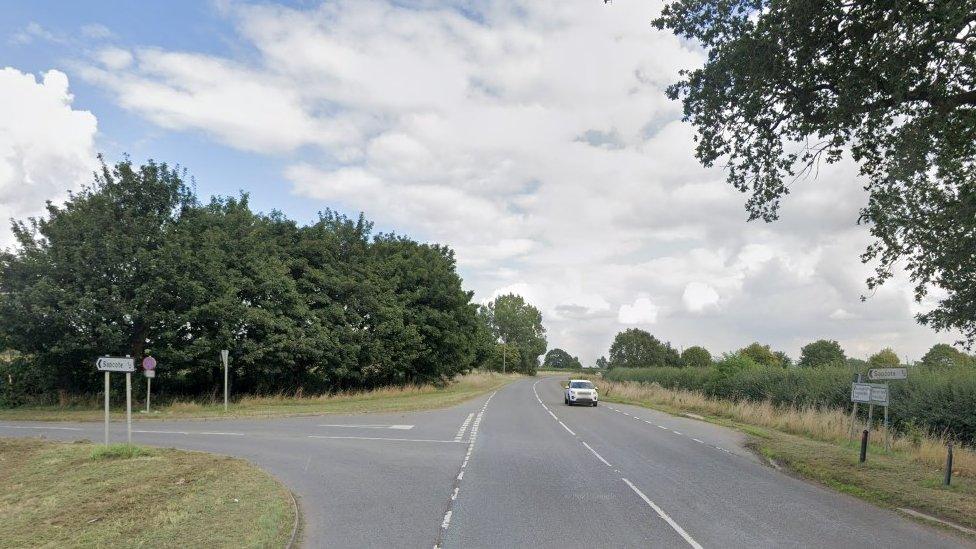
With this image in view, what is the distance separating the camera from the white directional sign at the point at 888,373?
1526 cm

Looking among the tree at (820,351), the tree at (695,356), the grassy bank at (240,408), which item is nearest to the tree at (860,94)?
the grassy bank at (240,408)

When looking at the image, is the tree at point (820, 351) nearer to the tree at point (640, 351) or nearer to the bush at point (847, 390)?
the tree at point (640, 351)

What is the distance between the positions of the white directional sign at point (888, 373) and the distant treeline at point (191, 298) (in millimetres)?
26833

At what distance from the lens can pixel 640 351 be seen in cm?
12862

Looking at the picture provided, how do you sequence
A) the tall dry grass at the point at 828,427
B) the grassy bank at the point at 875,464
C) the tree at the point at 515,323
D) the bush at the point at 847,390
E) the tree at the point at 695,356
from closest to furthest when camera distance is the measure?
the grassy bank at the point at 875,464 < the tall dry grass at the point at 828,427 < the bush at the point at 847,390 < the tree at the point at 695,356 < the tree at the point at 515,323

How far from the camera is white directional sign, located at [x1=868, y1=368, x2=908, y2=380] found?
15.3 m

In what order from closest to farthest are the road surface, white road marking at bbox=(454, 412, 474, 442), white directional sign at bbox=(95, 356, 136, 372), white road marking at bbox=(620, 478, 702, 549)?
white road marking at bbox=(620, 478, 702, 549)
the road surface
white directional sign at bbox=(95, 356, 136, 372)
white road marking at bbox=(454, 412, 474, 442)

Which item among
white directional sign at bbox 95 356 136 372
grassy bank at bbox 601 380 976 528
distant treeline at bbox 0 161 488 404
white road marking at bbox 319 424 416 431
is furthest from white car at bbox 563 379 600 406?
white directional sign at bbox 95 356 136 372

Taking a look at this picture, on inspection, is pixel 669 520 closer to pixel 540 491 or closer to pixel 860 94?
pixel 540 491

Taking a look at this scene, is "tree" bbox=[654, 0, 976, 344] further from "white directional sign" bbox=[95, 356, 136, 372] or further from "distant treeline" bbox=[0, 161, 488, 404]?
"distant treeline" bbox=[0, 161, 488, 404]

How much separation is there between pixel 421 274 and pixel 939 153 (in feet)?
135

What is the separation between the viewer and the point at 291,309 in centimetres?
3650

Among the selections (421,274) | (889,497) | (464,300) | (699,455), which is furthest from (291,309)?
(889,497)

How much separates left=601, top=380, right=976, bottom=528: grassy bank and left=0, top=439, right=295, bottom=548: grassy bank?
32.8 feet
